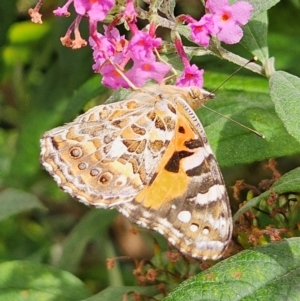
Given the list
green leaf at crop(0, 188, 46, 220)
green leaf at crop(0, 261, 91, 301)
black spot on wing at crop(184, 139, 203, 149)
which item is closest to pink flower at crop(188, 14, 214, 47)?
black spot on wing at crop(184, 139, 203, 149)

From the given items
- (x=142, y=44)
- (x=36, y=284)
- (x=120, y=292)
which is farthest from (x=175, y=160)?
(x=36, y=284)

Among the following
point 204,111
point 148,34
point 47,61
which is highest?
point 148,34

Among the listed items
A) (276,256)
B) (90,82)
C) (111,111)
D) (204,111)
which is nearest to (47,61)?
(90,82)

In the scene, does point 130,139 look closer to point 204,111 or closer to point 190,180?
point 190,180

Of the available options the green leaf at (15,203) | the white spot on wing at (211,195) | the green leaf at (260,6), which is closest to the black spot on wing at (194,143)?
the white spot on wing at (211,195)

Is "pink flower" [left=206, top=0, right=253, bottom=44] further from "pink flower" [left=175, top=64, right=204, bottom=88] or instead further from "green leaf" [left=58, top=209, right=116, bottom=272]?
"green leaf" [left=58, top=209, right=116, bottom=272]

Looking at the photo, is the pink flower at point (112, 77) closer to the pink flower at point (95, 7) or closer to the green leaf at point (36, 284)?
the pink flower at point (95, 7)
